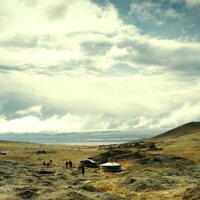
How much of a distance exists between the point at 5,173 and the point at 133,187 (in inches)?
1009

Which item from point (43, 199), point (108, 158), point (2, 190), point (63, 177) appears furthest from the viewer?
point (108, 158)

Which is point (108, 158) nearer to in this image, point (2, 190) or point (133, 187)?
point (133, 187)

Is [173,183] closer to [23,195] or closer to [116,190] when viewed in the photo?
[116,190]

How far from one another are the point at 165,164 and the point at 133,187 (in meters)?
30.7

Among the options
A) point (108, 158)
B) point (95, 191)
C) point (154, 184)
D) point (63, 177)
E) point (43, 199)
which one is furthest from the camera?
point (108, 158)

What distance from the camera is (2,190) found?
45969mm

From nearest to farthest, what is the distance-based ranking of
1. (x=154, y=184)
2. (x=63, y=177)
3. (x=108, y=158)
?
(x=154, y=184) → (x=63, y=177) → (x=108, y=158)

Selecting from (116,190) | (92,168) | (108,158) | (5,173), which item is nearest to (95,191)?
(116,190)

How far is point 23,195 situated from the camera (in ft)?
138

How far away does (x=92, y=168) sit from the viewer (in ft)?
296

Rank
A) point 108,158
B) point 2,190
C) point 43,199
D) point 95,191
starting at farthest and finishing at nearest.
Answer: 1. point 108,158
2. point 95,191
3. point 2,190
4. point 43,199

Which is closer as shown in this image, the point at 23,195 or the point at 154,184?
the point at 23,195

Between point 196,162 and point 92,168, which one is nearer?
point 196,162

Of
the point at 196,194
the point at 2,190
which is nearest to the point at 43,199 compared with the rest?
the point at 2,190
